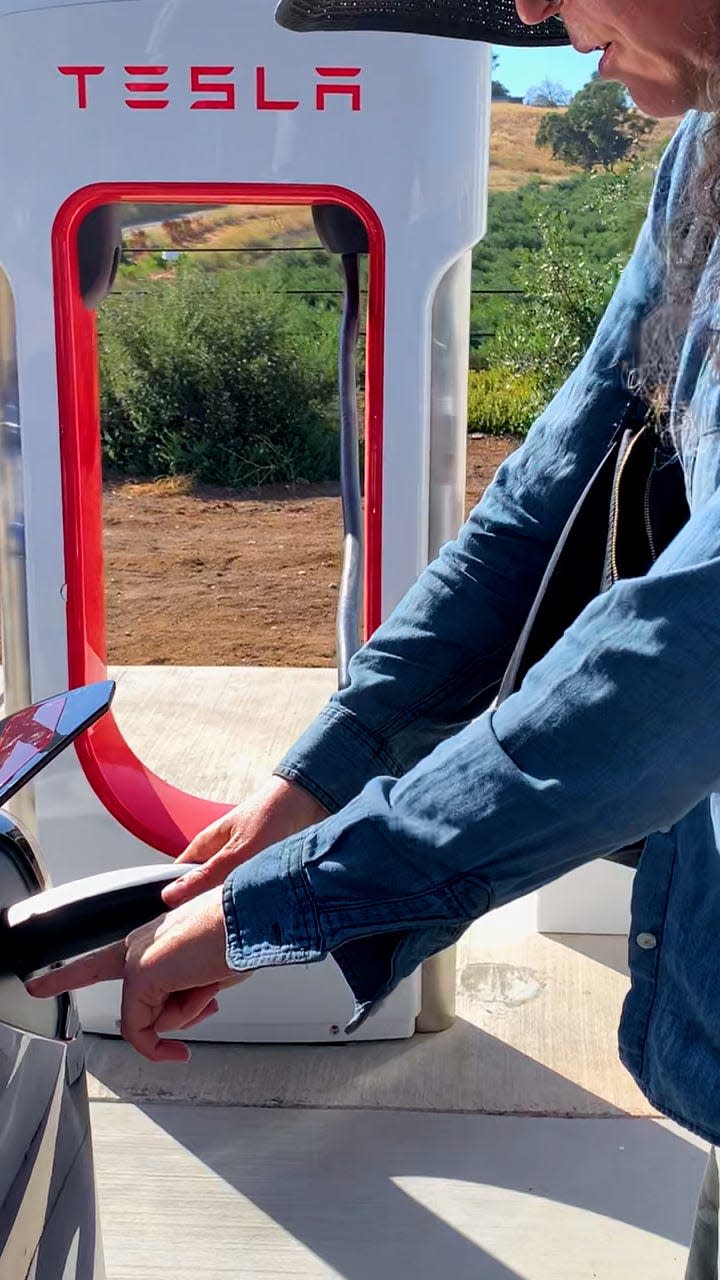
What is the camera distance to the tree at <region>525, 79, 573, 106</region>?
75.4 feet

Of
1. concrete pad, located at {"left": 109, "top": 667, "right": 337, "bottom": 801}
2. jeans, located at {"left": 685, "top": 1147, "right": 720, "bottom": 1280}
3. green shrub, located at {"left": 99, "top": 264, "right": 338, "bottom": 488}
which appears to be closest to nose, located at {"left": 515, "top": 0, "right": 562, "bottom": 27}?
jeans, located at {"left": 685, "top": 1147, "right": 720, "bottom": 1280}

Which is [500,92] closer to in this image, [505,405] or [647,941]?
[505,405]

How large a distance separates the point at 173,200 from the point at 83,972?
205 centimetres

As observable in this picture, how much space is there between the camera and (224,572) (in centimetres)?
1060

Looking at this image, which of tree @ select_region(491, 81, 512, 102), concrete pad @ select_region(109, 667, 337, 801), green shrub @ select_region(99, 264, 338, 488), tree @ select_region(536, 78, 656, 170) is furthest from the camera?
tree @ select_region(491, 81, 512, 102)

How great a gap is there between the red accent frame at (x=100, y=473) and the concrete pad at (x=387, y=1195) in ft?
2.12

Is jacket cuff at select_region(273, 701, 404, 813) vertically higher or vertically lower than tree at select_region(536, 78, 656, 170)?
lower

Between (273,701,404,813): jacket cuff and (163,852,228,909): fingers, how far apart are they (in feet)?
0.41

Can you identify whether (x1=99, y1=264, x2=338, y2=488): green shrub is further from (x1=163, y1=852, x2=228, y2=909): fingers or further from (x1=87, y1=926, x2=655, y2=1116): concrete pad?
(x1=163, y1=852, x2=228, y2=909): fingers

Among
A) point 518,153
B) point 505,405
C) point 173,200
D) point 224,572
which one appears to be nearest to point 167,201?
point 173,200

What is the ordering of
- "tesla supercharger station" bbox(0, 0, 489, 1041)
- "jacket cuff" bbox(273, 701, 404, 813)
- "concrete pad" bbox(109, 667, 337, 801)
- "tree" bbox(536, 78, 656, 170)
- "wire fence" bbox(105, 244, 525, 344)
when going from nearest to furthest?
"jacket cuff" bbox(273, 701, 404, 813) → "tesla supercharger station" bbox(0, 0, 489, 1041) → "concrete pad" bbox(109, 667, 337, 801) → "wire fence" bbox(105, 244, 525, 344) → "tree" bbox(536, 78, 656, 170)

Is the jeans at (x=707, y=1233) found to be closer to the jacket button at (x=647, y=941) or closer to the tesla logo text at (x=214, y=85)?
the jacket button at (x=647, y=941)

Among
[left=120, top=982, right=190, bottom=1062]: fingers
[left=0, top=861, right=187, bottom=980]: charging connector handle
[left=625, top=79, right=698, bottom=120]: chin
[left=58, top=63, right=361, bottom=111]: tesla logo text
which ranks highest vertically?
[left=58, top=63, right=361, bottom=111]: tesla logo text

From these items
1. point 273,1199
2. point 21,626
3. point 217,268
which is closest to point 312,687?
point 21,626
